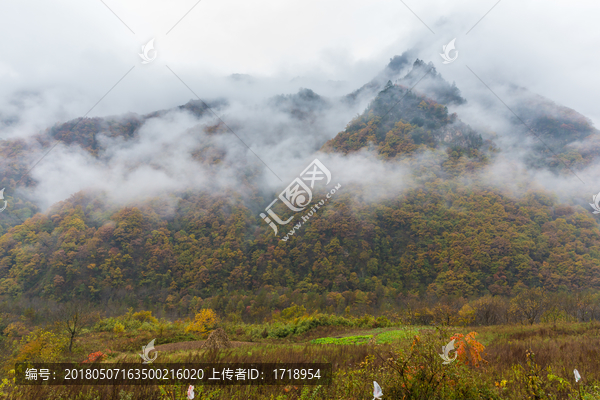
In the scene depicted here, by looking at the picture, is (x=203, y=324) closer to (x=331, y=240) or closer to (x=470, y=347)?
(x=470, y=347)

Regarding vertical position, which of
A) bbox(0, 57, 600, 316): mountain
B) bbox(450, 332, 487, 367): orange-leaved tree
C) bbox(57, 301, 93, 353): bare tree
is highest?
bbox(0, 57, 600, 316): mountain

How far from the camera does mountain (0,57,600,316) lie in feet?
191

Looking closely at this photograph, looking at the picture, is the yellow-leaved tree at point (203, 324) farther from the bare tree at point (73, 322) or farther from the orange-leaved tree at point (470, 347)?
the orange-leaved tree at point (470, 347)

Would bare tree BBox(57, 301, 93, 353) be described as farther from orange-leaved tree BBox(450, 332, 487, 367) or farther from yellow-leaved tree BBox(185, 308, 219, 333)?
orange-leaved tree BBox(450, 332, 487, 367)

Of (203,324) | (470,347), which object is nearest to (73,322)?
(203,324)

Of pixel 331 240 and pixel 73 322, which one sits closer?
pixel 73 322

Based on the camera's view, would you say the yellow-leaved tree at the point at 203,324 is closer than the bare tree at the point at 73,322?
No

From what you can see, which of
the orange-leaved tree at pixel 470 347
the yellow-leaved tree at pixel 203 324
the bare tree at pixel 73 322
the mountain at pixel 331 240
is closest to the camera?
the orange-leaved tree at pixel 470 347

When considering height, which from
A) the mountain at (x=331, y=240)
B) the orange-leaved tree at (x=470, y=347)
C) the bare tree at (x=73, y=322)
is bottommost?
the orange-leaved tree at (x=470, y=347)

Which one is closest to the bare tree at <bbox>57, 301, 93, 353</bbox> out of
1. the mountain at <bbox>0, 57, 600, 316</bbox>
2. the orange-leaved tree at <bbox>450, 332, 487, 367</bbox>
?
the orange-leaved tree at <bbox>450, 332, 487, 367</bbox>

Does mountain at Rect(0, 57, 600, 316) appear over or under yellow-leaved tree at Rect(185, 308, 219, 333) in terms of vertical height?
over

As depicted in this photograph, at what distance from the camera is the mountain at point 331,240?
58156 mm

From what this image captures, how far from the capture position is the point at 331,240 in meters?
72.9

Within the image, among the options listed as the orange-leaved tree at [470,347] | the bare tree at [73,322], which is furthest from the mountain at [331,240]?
the orange-leaved tree at [470,347]
